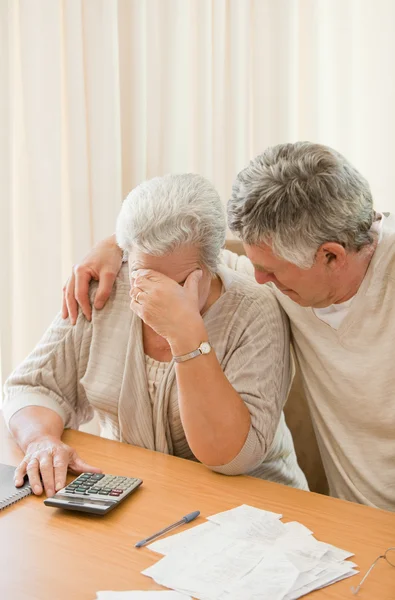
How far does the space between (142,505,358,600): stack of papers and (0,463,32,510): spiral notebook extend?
31 centimetres

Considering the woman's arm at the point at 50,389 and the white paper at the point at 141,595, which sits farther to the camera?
the woman's arm at the point at 50,389

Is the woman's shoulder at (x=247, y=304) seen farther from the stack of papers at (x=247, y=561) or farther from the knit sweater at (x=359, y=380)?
the stack of papers at (x=247, y=561)

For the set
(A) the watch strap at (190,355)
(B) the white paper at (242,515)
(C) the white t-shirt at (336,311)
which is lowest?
(B) the white paper at (242,515)

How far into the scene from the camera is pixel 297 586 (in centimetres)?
103

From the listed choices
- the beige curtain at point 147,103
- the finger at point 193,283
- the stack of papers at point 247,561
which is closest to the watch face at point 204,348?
the finger at point 193,283

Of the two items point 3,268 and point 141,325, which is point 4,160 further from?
point 141,325

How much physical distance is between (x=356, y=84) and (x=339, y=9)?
270 millimetres

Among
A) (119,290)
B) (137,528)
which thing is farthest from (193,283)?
(137,528)

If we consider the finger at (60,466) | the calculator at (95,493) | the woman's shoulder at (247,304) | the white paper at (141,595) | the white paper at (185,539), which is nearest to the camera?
the white paper at (141,595)

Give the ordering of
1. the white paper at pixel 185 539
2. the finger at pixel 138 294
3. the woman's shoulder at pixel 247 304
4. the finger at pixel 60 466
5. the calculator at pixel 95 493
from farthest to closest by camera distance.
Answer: the woman's shoulder at pixel 247 304 → the finger at pixel 138 294 → the finger at pixel 60 466 → the calculator at pixel 95 493 → the white paper at pixel 185 539

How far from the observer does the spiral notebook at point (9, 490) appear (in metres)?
1.30

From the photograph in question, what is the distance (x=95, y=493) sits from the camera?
1.29 metres

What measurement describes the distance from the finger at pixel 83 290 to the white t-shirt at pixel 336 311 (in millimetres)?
540

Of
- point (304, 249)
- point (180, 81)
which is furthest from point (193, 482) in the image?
point (180, 81)
